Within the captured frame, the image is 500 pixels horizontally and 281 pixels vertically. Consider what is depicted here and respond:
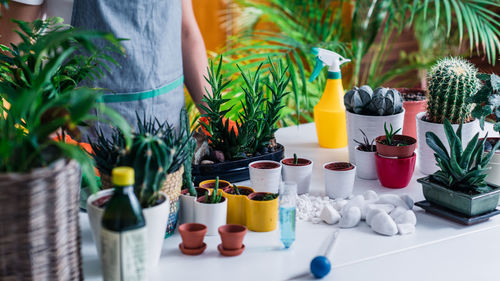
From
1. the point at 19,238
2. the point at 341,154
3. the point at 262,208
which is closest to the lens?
the point at 19,238

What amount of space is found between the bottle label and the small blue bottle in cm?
27

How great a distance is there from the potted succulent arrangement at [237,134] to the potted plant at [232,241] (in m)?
0.29

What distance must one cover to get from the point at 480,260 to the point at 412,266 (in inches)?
5.1

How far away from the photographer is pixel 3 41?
1416mm

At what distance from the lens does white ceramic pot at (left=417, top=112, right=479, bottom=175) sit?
130 cm

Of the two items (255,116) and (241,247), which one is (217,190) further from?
(255,116)

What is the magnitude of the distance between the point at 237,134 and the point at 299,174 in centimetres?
18

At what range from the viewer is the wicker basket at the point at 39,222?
0.67m

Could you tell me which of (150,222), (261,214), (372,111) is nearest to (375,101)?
(372,111)

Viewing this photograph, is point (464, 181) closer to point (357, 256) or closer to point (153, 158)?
point (357, 256)

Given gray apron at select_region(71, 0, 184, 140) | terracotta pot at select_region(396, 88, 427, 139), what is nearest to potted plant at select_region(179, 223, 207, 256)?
gray apron at select_region(71, 0, 184, 140)

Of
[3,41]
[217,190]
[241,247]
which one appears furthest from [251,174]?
[3,41]

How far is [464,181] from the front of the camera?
106 centimetres

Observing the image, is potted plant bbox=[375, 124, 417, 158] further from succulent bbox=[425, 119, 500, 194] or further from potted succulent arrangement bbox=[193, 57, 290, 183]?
potted succulent arrangement bbox=[193, 57, 290, 183]
